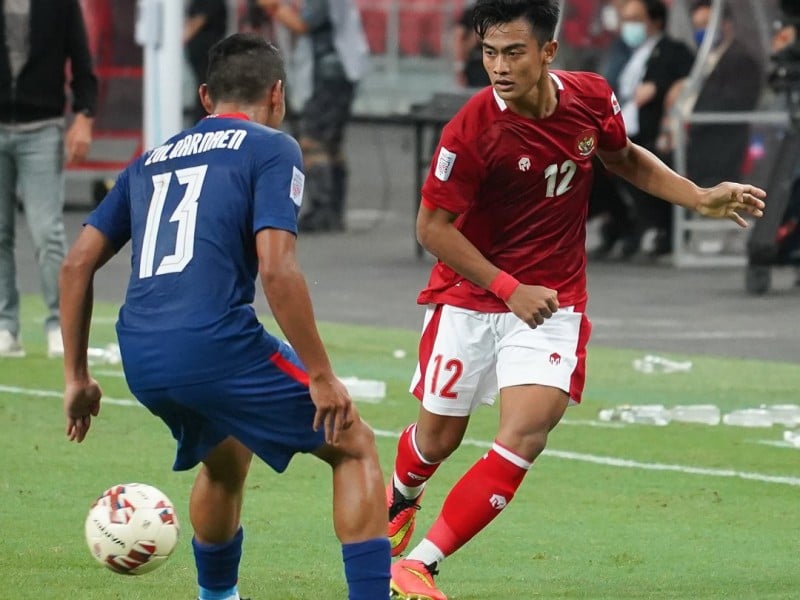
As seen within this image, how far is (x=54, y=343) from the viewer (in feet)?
37.6

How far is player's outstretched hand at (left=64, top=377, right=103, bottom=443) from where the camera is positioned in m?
5.72

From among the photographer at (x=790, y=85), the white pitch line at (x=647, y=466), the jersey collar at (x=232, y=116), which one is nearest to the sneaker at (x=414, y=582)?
the jersey collar at (x=232, y=116)

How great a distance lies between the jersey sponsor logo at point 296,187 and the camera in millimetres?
5344

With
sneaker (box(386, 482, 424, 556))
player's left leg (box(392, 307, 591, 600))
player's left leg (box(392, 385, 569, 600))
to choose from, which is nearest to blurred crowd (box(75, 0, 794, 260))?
sneaker (box(386, 482, 424, 556))

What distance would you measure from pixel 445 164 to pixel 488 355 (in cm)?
71

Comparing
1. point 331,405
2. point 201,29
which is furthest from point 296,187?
point 201,29

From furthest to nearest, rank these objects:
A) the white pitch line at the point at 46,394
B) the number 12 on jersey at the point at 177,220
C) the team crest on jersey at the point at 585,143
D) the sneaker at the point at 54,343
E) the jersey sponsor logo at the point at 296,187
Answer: the sneaker at the point at 54,343 < the white pitch line at the point at 46,394 < the team crest on jersey at the point at 585,143 < the number 12 on jersey at the point at 177,220 < the jersey sponsor logo at the point at 296,187

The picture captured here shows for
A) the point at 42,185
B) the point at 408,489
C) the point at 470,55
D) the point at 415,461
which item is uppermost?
the point at 415,461

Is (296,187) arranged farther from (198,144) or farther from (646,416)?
(646,416)

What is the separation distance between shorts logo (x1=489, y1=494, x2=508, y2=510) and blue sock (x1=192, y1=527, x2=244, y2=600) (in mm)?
892

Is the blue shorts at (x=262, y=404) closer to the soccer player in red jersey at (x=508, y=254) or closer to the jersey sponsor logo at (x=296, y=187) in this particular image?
the jersey sponsor logo at (x=296, y=187)

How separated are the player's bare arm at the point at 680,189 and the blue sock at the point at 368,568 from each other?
79.4 inches

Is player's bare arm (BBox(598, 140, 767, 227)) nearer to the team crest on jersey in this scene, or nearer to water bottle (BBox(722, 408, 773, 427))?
the team crest on jersey

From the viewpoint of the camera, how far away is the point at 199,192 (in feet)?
17.9
